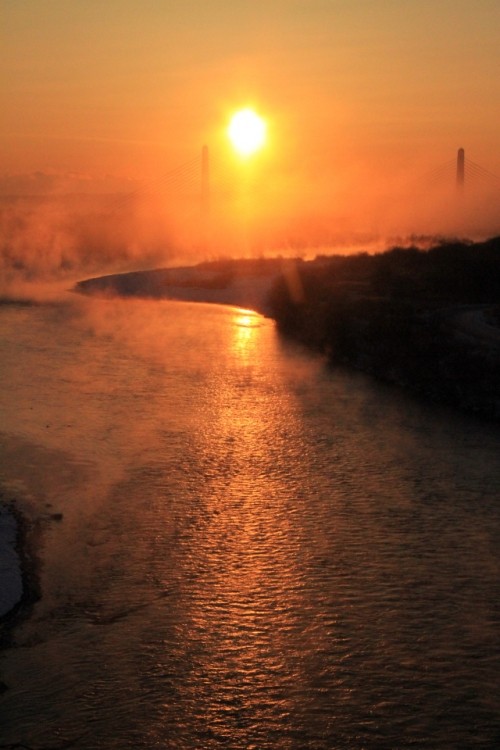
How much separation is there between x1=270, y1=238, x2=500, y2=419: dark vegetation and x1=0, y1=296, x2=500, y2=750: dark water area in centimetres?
174

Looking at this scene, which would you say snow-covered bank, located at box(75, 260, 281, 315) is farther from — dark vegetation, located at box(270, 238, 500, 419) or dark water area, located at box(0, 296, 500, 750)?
dark water area, located at box(0, 296, 500, 750)

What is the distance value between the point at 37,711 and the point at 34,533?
403 cm

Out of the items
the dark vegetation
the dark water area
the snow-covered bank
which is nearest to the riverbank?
the dark water area

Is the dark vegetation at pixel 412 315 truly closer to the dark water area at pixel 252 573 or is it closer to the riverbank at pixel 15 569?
the dark water area at pixel 252 573

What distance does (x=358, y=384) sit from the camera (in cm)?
2356

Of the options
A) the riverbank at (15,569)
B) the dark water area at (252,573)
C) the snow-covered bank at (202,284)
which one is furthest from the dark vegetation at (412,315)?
the riverbank at (15,569)

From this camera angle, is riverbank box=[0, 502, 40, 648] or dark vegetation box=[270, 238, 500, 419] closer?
riverbank box=[0, 502, 40, 648]

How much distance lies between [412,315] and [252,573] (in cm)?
1763

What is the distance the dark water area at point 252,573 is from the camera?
26.4ft

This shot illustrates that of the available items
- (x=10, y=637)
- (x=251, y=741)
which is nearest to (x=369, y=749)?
(x=251, y=741)

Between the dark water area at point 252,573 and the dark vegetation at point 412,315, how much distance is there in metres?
1.74

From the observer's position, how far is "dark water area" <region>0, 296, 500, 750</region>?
26.4ft

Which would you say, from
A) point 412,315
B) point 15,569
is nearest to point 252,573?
point 15,569

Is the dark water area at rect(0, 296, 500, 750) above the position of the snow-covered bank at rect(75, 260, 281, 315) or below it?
below
